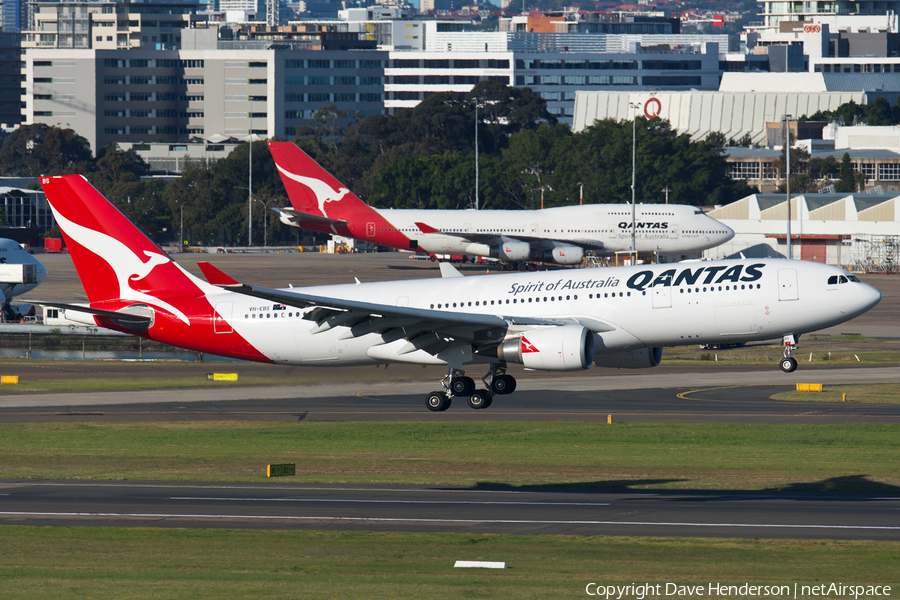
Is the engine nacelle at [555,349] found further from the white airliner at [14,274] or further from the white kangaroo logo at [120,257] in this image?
the white airliner at [14,274]

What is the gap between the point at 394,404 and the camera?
69.1 metres

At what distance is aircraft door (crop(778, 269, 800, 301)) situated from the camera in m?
44.8

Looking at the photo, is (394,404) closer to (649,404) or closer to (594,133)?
(649,404)

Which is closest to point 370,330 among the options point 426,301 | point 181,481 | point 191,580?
point 426,301

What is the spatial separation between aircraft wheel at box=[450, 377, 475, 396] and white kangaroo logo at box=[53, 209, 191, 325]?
13.5 m

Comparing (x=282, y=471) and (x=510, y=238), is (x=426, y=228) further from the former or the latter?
(x=282, y=471)

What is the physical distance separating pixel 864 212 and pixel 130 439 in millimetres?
108281

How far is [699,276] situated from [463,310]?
9.43 m

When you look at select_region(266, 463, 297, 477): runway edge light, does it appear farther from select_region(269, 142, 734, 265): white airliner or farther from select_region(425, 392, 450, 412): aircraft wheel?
select_region(269, 142, 734, 265): white airliner

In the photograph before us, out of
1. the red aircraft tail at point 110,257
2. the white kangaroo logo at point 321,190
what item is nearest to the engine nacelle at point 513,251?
the white kangaroo logo at point 321,190

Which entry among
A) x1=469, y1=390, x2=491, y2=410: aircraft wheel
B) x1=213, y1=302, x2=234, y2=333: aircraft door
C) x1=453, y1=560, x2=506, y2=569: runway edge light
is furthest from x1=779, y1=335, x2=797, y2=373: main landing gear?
x1=213, y1=302, x2=234, y2=333: aircraft door

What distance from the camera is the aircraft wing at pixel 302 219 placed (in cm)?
12294

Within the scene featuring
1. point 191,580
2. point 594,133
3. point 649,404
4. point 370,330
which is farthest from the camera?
point 594,133

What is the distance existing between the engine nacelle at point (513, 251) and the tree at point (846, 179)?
7702 centimetres
